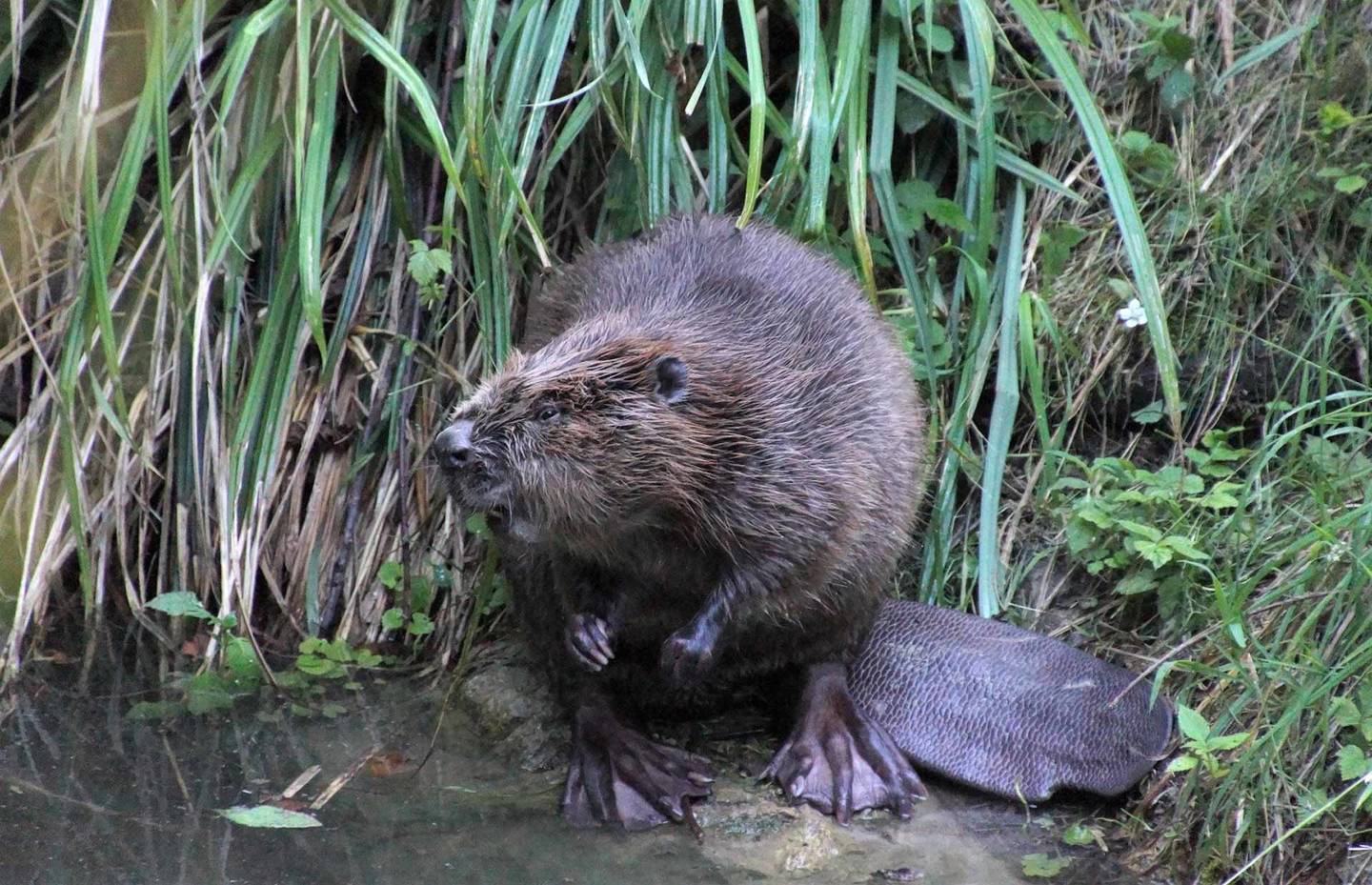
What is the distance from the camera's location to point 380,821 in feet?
11.3

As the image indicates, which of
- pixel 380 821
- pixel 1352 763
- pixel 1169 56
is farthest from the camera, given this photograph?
pixel 1169 56

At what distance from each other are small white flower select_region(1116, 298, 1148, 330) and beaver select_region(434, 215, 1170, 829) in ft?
2.40

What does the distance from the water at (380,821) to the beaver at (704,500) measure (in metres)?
0.12

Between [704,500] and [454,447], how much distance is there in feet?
1.83

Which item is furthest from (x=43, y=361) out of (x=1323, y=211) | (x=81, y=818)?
(x=1323, y=211)

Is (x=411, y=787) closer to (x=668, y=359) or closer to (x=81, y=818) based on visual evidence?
(x=81, y=818)

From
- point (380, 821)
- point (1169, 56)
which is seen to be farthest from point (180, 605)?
point (1169, 56)

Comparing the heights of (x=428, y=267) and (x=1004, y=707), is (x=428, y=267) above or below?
above

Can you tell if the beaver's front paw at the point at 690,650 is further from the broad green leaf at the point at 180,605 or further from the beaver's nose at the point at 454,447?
the broad green leaf at the point at 180,605

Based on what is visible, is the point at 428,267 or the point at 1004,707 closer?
the point at 1004,707

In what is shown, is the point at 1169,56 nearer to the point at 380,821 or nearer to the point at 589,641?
the point at 589,641

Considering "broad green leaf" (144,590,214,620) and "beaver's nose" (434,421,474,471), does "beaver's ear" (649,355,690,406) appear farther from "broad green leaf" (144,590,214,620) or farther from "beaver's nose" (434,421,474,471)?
"broad green leaf" (144,590,214,620)

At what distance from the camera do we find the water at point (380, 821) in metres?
3.23

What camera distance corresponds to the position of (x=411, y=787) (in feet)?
11.9
